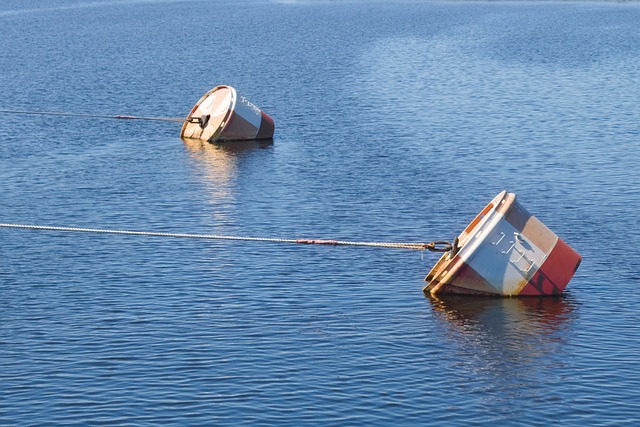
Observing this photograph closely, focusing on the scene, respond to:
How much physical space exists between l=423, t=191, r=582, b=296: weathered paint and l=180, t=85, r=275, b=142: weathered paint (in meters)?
40.8

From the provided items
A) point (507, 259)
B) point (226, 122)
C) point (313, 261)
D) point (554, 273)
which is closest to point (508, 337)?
point (507, 259)

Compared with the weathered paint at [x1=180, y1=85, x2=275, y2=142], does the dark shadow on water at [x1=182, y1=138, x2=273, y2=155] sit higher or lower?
lower

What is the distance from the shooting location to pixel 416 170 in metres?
73.3

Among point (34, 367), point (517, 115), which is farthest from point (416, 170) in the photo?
point (34, 367)

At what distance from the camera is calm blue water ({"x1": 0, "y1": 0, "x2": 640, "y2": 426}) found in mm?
36781

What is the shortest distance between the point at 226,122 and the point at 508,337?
153ft

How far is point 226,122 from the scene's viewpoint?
8544cm

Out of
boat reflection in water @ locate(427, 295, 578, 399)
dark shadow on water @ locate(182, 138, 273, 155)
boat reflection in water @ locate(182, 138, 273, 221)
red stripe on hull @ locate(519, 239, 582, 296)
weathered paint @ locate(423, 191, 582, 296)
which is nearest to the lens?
boat reflection in water @ locate(427, 295, 578, 399)

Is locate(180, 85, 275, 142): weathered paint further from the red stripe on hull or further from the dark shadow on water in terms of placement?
the red stripe on hull

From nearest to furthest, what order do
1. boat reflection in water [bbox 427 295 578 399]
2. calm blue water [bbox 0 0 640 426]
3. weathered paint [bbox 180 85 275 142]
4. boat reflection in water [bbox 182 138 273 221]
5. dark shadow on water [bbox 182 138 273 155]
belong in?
calm blue water [bbox 0 0 640 426] → boat reflection in water [bbox 427 295 578 399] → boat reflection in water [bbox 182 138 273 221] → dark shadow on water [bbox 182 138 273 155] → weathered paint [bbox 180 85 275 142]

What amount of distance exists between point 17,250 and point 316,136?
37568 mm

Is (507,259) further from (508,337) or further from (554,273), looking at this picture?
(508,337)

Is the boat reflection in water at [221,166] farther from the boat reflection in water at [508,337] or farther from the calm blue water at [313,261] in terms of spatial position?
the boat reflection in water at [508,337]

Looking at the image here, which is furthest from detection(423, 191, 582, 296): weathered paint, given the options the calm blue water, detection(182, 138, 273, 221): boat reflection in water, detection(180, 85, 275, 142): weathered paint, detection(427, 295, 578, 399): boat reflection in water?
detection(180, 85, 275, 142): weathered paint
